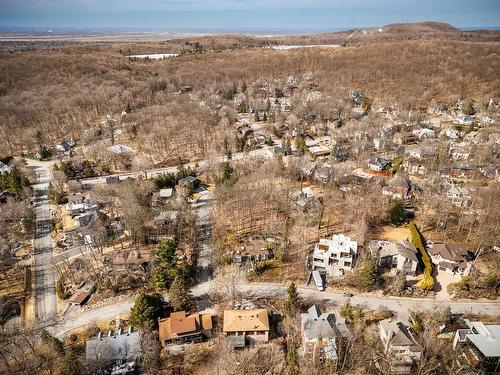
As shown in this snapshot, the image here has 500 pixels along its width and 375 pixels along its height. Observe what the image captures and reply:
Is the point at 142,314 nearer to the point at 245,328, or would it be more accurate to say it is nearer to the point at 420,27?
the point at 245,328

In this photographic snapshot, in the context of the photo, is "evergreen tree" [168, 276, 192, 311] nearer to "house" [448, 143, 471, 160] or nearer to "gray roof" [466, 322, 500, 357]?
"gray roof" [466, 322, 500, 357]

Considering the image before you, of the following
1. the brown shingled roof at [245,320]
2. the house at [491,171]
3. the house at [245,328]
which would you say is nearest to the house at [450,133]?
the house at [491,171]

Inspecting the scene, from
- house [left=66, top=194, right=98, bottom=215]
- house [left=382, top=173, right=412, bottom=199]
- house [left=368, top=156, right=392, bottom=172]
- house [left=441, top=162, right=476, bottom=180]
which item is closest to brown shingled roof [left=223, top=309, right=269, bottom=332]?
house [left=66, top=194, right=98, bottom=215]

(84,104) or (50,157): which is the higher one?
(84,104)

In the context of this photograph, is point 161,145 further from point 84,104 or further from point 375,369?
point 375,369

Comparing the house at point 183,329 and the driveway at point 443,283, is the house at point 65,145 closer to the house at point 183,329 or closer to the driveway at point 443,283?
the house at point 183,329

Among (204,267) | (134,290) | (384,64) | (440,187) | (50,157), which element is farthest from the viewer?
(384,64)

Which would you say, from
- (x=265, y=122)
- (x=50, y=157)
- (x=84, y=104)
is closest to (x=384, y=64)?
(x=265, y=122)

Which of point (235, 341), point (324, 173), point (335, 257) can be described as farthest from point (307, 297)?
point (324, 173)
